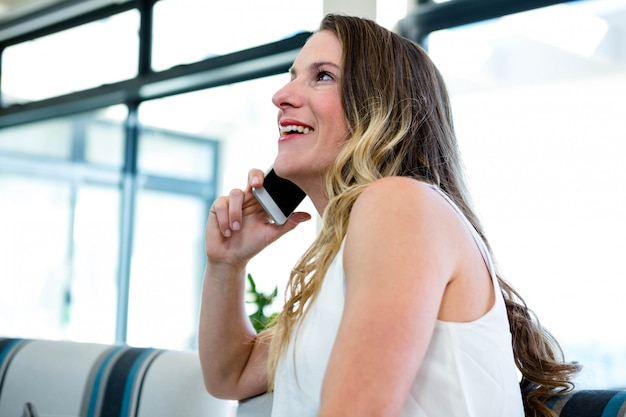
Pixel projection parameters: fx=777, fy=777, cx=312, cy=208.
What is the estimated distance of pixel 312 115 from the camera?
132cm

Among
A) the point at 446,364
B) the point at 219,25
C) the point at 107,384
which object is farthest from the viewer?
the point at 219,25

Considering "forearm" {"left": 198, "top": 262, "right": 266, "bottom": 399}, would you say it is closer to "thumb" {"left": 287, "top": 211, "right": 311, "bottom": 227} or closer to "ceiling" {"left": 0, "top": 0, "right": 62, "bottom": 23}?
"thumb" {"left": 287, "top": 211, "right": 311, "bottom": 227}

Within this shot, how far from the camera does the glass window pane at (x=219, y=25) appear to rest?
130 inches

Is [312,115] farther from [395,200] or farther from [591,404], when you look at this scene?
[591,404]

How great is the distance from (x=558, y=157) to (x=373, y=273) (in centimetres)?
184

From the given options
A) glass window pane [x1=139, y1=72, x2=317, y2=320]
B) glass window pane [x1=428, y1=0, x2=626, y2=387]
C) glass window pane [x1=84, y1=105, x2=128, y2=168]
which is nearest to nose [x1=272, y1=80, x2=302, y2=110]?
glass window pane [x1=428, y1=0, x2=626, y2=387]

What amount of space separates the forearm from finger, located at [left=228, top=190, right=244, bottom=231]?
0.29 feet

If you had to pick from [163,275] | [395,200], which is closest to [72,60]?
[163,275]

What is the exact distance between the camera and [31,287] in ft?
15.4

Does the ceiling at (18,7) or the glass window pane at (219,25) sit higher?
the ceiling at (18,7)

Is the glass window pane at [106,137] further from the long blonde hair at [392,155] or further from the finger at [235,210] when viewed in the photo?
the long blonde hair at [392,155]

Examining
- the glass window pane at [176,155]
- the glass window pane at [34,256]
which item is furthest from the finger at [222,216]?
the glass window pane at [34,256]

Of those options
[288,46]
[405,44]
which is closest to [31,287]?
[288,46]

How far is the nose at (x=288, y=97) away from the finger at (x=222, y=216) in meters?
Result: 0.29
